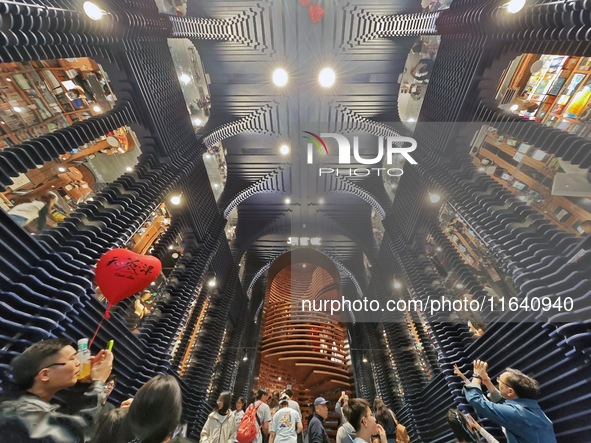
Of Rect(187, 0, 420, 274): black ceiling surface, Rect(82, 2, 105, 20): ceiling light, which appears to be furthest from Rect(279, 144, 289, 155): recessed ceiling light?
Rect(82, 2, 105, 20): ceiling light

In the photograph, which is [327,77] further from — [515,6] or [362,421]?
[362,421]

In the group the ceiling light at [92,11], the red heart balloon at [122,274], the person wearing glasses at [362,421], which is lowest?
the person wearing glasses at [362,421]

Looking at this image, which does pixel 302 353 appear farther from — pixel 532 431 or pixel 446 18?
pixel 446 18

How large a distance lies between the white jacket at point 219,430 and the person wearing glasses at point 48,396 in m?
2.93

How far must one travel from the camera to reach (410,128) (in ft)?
27.9

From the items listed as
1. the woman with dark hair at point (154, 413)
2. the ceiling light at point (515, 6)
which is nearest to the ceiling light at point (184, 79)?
the ceiling light at point (515, 6)

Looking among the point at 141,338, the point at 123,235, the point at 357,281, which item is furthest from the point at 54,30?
the point at 357,281

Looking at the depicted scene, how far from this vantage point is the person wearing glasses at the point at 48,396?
1534mm

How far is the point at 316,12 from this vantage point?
23.8ft

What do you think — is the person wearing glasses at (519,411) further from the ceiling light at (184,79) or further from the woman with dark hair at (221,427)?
the ceiling light at (184,79)

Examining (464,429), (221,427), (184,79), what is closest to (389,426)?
(464,429)

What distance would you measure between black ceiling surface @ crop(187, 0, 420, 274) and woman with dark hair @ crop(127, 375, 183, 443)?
8001 millimetres

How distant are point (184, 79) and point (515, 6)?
7535mm

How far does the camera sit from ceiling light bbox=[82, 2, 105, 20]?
4438 millimetres
